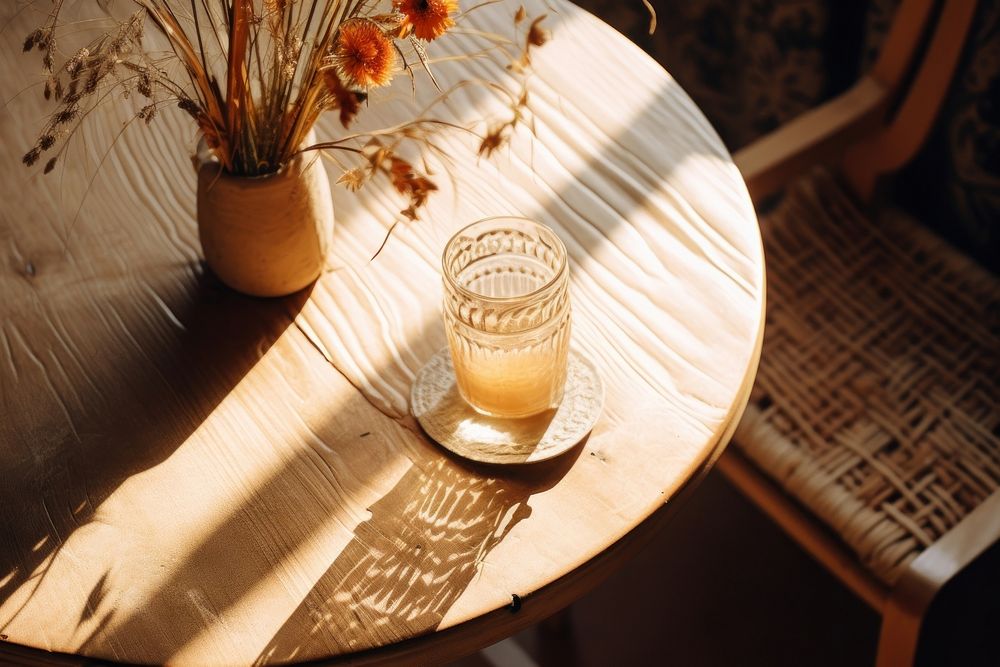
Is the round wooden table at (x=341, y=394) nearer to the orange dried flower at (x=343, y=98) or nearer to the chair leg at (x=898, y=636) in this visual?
the orange dried flower at (x=343, y=98)

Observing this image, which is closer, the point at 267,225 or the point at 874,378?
the point at 267,225

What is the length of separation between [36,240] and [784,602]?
1184 mm

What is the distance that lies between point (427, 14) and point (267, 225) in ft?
0.86

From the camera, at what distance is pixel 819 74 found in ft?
Result: 5.42

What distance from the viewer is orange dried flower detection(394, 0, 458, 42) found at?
0.63 meters

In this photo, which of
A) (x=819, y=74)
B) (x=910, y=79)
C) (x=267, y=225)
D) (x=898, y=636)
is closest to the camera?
(x=267, y=225)

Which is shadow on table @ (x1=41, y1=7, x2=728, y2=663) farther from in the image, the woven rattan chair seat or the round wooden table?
the woven rattan chair seat

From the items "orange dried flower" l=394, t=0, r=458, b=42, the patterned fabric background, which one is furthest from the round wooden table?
the patterned fabric background

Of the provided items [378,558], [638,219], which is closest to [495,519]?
[378,558]

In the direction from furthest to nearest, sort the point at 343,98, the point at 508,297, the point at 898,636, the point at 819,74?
1. the point at 819,74
2. the point at 898,636
3. the point at 508,297
4. the point at 343,98

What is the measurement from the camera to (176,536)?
0.72 meters

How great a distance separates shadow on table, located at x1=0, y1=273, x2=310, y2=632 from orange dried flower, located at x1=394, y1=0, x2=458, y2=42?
0.33m

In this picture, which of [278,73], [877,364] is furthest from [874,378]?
[278,73]

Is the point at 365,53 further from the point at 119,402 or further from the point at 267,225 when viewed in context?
the point at 119,402
